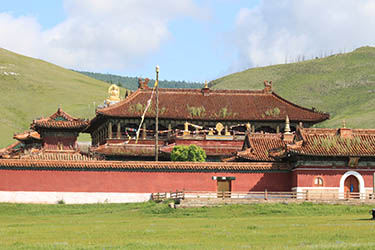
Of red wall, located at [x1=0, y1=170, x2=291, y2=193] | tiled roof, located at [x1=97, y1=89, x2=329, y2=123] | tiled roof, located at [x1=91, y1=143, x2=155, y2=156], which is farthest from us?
tiled roof, located at [x1=97, y1=89, x2=329, y2=123]

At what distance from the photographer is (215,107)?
7856cm

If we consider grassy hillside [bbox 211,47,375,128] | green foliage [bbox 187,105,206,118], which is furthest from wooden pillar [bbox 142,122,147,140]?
grassy hillside [bbox 211,47,375,128]

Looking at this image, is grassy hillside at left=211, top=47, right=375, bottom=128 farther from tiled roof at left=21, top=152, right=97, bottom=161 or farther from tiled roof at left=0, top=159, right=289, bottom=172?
tiled roof at left=0, top=159, right=289, bottom=172

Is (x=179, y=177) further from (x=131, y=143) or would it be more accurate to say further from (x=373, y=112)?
(x=373, y=112)

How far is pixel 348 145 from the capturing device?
54031 millimetres

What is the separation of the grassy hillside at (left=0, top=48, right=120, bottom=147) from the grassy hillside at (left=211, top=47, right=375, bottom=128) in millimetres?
39033

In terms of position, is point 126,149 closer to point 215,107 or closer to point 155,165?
point 215,107

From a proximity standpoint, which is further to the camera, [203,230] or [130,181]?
[130,181]

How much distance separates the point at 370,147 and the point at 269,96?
2820 cm

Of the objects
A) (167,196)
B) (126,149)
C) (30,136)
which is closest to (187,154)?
(167,196)

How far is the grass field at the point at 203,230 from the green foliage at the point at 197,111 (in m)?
28.5

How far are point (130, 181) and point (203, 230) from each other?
22.5 m

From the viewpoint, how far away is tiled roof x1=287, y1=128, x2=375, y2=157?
5300 centimetres

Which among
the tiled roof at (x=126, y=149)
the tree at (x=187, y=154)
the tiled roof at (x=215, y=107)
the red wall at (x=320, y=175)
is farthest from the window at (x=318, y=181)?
the tiled roof at (x=215, y=107)
